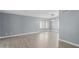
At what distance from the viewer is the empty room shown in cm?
252

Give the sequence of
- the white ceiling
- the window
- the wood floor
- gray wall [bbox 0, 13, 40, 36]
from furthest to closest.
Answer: gray wall [bbox 0, 13, 40, 36]
the window
the wood floor
the white ceiling

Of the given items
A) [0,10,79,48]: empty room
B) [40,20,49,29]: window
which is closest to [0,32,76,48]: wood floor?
[0,10,79,48]: empty room

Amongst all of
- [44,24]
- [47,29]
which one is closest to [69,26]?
[47,29]

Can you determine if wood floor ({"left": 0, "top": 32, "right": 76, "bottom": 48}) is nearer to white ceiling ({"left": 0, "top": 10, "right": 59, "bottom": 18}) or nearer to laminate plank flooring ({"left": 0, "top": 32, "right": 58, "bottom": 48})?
laminate plank flooring ({"left": 0, "top": 32, "right": 58, "bottom": 48})

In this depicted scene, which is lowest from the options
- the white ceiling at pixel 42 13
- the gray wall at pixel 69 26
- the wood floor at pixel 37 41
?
the wood floor at pixel 37 41

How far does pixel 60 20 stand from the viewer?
102 inches

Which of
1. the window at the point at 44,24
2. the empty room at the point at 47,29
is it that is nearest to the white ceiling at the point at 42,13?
the empty room at the point at 47,29

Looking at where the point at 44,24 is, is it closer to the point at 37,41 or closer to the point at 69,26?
the point at 37,41

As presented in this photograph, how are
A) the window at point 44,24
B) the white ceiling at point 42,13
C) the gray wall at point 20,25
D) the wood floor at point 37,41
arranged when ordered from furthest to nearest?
the gray wall at point 20,25 → the window at point 44,24 → the wood floor at point 37,41 → the white ceiling at point 42,13

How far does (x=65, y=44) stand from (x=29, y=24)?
1.47 m

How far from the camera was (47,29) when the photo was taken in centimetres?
268

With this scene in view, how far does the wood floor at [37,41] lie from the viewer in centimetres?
256

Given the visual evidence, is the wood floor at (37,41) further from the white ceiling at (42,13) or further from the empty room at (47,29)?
the white ceiling at (42,13)
